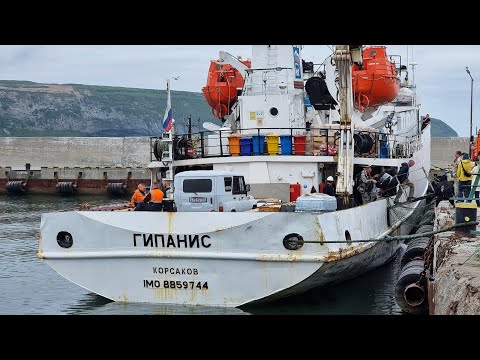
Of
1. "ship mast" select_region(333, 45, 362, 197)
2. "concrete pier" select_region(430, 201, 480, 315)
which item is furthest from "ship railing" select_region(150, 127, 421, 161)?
"concrete pier" select_region(430, 201, 480, 315)

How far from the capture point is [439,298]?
978cm

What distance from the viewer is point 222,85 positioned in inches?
920

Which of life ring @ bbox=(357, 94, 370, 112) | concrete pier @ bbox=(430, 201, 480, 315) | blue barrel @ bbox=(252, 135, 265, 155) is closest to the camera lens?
concrete pier @ bbox=(430, 201, 480, 315)

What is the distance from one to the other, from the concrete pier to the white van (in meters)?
4.10

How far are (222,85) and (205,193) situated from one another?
8.90 metres

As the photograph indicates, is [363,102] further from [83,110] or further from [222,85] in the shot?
[83,110]

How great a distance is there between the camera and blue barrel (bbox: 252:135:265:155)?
18766mm

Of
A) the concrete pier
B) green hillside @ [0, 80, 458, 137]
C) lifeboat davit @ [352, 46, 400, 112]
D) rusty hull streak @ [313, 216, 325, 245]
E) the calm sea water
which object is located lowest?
the calm sea water

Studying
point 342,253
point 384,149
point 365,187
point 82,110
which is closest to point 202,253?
point 342,253

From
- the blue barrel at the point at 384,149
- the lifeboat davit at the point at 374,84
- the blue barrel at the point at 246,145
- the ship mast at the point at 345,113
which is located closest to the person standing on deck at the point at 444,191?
the blue barrel at the point at 384,149

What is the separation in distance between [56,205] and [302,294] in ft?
99.1

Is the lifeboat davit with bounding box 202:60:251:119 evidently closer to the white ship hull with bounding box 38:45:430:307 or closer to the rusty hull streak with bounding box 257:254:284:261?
the white ship hull with bounding box 38:45:430:307

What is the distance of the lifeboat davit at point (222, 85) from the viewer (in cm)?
2334

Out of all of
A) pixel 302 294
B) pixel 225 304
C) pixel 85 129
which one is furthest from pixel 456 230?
pixel 85 129
